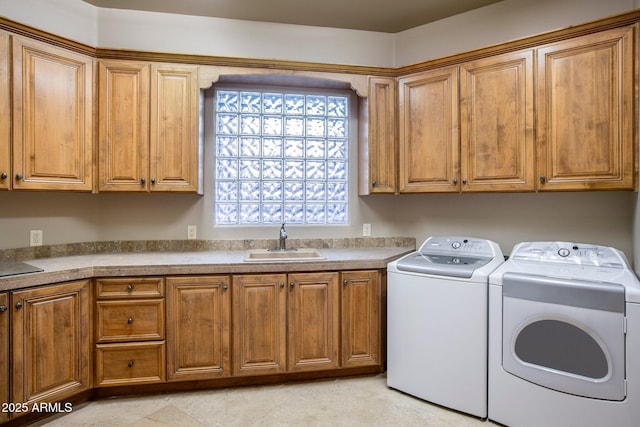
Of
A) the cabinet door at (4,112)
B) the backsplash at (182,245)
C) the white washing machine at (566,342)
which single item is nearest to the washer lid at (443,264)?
the white washing machine at (566,342)

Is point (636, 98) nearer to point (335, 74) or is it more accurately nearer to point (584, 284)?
point (584, 284)

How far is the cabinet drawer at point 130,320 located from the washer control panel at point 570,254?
7.45ft

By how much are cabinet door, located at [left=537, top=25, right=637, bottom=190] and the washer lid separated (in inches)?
24.7

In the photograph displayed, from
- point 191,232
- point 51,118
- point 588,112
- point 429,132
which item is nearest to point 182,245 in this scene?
point 191,232

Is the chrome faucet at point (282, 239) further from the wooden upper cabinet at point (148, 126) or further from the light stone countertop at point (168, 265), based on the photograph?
the wooden upper cabinet at point (148, 126)

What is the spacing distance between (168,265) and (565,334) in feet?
7.25

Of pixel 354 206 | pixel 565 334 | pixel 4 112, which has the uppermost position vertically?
pixel 4 112

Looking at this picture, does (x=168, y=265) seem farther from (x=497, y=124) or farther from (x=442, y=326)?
(x=497, y=124)

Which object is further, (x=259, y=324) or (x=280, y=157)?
(x=280, y=157)

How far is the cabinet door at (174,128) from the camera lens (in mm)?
2412

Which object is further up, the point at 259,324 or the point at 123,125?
the point at 123,125

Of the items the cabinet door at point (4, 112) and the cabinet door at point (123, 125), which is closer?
the cabinet door at point (4, 112)

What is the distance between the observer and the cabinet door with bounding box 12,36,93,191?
2051mm

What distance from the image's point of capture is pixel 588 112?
2010 millimetres
